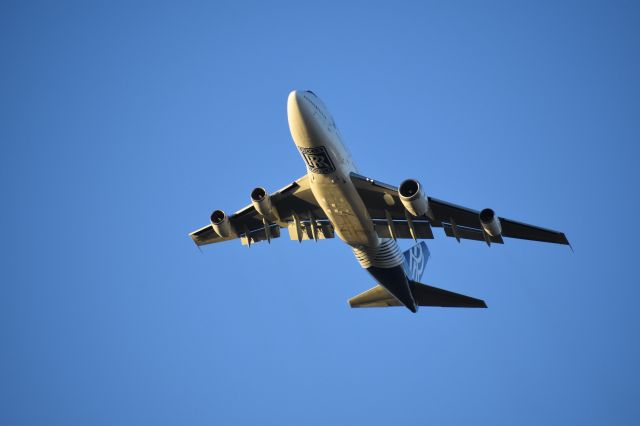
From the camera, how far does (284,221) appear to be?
39.3 m

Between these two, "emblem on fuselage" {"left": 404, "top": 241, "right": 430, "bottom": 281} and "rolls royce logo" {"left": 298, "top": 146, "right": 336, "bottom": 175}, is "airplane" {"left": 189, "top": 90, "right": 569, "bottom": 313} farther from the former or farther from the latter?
"emblem on fuselage" {"left": 404, "top": 241, "right": 430, "bottom": 281}

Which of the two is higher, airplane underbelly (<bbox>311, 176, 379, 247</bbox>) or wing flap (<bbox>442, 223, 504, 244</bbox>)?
airplane underbelly (<bbox>311, 176, 379, 247</bbox>)

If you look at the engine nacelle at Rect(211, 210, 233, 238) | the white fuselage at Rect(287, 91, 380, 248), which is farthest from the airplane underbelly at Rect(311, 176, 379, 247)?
the engine nacelle at Rect(211, 210, 233, 238)

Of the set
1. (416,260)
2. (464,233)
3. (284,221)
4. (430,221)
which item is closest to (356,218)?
(430,221)

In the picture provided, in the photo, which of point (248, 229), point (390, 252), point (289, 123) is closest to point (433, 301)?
point (390, 252)

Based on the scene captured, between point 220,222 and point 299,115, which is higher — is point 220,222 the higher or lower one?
the lower one

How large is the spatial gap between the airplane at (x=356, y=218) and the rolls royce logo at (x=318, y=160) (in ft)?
0.14

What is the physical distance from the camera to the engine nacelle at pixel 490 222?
3372 cm

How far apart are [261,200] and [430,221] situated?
8.14 m

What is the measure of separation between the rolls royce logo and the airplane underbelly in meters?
0.39

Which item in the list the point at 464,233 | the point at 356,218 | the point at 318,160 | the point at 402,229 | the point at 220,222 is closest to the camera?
the point at 318,160

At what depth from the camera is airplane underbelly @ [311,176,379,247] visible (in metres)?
34.4

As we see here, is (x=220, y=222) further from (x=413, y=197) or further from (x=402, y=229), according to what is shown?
(x=413, y=197)

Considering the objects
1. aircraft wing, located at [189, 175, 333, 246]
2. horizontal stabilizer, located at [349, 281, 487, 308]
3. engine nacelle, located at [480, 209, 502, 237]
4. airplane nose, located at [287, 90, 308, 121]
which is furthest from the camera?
horizontal stabilizer, located at [349, 281, 487, 308]
